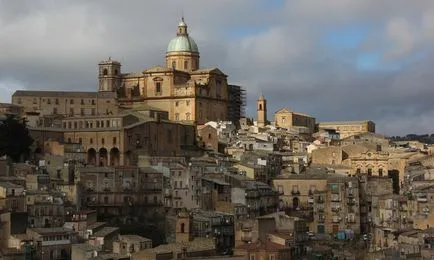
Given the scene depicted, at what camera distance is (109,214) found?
195 feet

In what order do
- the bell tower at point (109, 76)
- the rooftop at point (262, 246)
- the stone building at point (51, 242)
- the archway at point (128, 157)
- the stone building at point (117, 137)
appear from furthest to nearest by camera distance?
the bell tower at point (109, 76)
the stone building at point (117, 137)
the archway at point (128, 157)
the rooftop at point (262, 246)
the stone building at point (51, 242)

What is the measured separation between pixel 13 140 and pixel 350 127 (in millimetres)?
51300

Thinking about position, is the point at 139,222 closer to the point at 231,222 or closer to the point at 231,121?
the point at 231,222

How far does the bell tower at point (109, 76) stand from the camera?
91.4m

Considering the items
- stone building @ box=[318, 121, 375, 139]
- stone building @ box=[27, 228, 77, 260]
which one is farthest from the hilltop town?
stone building @ box=[318, 121, 375, 139]

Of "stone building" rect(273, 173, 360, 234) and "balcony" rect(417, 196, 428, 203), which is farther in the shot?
"stone building" rect(273, 173, 360, 234)

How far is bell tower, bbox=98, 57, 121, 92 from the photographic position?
91375 millimetres

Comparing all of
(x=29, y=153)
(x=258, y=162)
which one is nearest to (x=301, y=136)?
(x=258, y=162)

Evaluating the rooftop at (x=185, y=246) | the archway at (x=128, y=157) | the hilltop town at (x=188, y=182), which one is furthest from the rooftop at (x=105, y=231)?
the archway at (x=128, y=157)

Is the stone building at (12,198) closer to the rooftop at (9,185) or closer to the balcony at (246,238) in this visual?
the rooftop at (9,185)

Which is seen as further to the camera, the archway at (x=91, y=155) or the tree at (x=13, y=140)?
the archway at (x=91, y=155)

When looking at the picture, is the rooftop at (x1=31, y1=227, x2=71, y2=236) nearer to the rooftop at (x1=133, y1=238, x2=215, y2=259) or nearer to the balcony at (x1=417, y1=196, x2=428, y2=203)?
the rooftop at (x1=133, y1=238, x2=215, y2=259)

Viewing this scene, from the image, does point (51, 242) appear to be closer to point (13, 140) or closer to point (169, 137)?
point (13, 140)

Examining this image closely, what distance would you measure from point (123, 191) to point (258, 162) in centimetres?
1678
